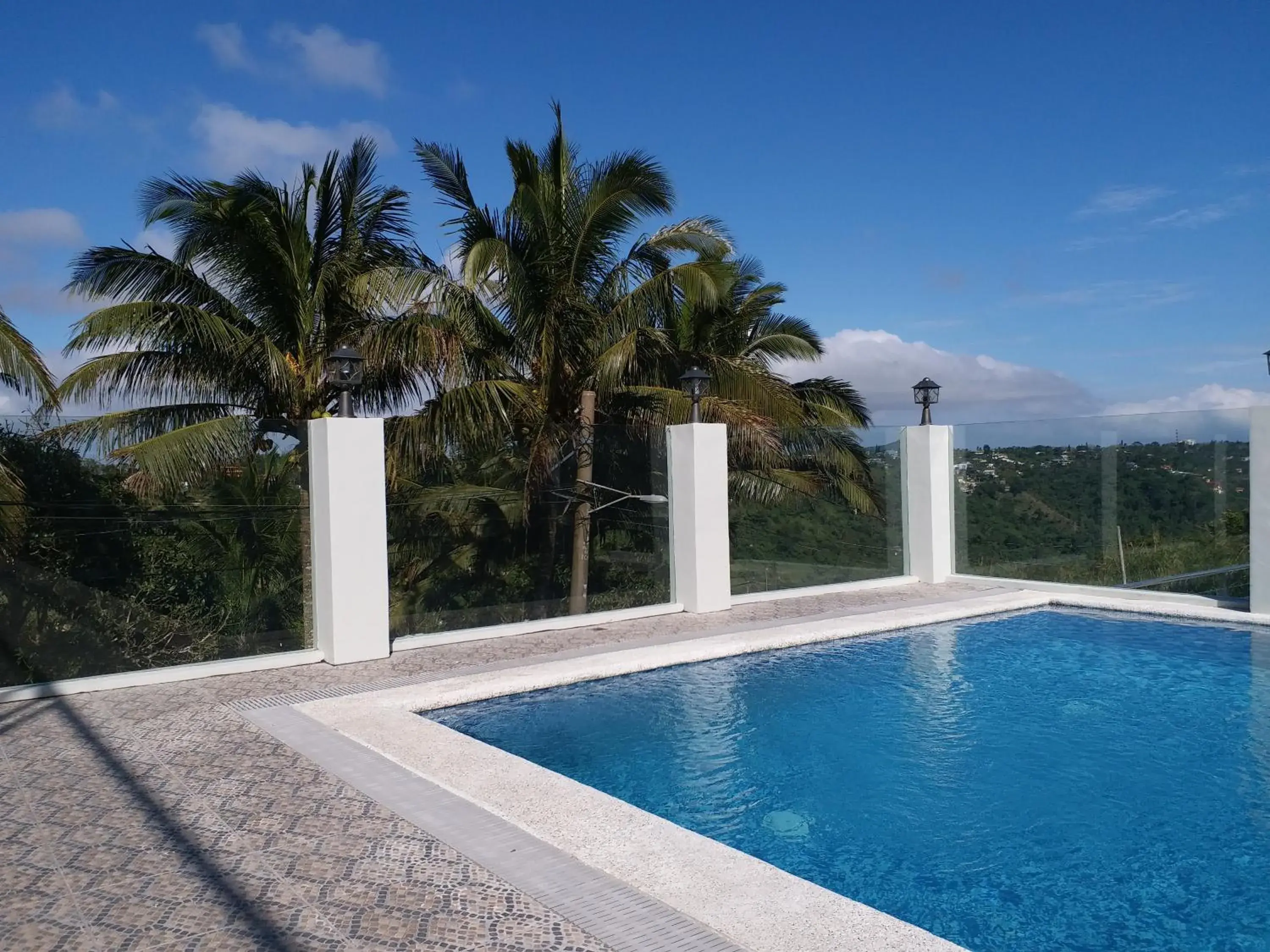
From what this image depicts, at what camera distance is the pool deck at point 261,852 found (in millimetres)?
3330

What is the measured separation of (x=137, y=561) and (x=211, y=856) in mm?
4382

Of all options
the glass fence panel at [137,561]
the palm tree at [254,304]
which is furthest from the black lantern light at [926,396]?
the glass fence panel at [137,561]

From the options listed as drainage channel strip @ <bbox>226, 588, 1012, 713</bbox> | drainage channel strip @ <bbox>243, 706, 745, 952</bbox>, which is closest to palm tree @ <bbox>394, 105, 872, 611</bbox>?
drainage channel strip @ <bbox>226, 588, 1012, 713</bbox>

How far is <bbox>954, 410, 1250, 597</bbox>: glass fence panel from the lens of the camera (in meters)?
10.4

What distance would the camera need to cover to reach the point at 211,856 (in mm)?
4043

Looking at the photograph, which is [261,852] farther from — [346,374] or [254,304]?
[254,304]

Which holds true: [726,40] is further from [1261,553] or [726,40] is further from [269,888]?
[269,888]

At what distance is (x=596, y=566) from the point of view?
1031 centimetres

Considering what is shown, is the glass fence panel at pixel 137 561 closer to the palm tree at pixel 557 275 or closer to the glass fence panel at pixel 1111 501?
the palm tree at pixel 557 275

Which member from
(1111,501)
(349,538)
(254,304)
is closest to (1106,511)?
(1111,501)

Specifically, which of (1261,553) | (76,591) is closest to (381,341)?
(76,591)

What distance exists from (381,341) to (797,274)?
9220 millimetres

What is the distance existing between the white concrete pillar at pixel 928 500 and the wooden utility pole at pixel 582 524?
4.84 meters

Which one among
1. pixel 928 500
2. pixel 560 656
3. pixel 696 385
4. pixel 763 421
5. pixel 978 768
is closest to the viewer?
pixel 978 768
